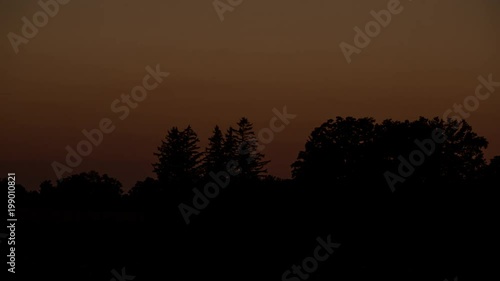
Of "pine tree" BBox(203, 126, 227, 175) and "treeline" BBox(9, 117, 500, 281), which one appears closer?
"treeline" BBox(9, 117, 500, 281)

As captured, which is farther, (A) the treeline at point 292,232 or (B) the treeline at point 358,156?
(B) the treeline at point 358,156

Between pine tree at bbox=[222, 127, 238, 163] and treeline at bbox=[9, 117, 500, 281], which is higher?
pine tree at bbox=[222, 127, 238, 163]

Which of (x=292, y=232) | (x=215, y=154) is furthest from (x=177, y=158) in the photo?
(x=292, y=232)

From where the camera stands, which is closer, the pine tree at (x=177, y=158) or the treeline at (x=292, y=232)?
the treeline at (x=292, y=232)

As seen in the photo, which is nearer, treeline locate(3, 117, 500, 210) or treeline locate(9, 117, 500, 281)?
treeline locate(9, 117, 500, 281)

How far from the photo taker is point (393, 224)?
59469 mm

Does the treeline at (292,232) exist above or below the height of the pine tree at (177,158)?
below

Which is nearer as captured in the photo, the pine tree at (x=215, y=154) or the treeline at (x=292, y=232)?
the treeline at (x=292, y=232)

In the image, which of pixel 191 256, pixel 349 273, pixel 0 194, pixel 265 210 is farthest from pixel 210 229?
pixel 0 194

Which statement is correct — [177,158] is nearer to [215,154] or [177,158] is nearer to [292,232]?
[215,154]

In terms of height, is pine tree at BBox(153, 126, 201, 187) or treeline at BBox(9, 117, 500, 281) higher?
pine tree at BBox(153, 126, 201, 187)

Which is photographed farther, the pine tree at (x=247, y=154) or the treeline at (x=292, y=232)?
the pine tree at (x=247, y=154)

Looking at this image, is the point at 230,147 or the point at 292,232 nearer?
the point at 292,232

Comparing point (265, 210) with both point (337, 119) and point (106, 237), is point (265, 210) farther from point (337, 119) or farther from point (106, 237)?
point (337, 119)
